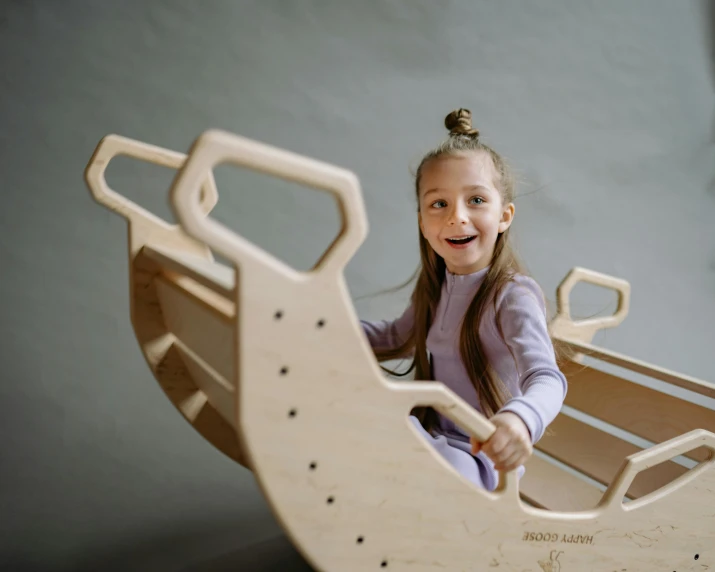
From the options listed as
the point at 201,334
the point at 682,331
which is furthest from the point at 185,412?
the point at 682,331

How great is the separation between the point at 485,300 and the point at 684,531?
1.48ft

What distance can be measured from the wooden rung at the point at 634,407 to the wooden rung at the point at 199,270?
0.90m

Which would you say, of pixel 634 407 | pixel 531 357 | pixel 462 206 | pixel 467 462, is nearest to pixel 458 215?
pixel 462 206

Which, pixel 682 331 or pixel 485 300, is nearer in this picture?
pixel 485 300

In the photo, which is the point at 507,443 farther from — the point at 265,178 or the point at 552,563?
the point at 265,178

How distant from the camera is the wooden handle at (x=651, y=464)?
3.34ft

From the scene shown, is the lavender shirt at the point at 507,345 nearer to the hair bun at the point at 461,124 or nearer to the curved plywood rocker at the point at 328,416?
the curved plywood rocker at the point at 328,416

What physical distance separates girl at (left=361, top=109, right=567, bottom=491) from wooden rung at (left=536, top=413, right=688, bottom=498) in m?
0.28

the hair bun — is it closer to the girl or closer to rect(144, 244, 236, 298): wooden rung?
the girl

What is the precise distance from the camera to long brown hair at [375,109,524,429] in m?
1.22

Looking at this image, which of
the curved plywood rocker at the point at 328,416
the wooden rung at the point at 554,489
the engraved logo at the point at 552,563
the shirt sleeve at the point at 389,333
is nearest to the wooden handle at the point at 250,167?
the curved plywood rocker at the point at 328,416

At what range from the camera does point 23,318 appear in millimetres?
1945

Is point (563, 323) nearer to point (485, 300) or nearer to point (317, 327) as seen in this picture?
point (485, 300)

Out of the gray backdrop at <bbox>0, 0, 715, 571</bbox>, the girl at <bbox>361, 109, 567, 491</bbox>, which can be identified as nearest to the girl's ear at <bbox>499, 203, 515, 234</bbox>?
the girl at <bbox>361, 109, 567, 491</bbox>
